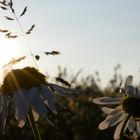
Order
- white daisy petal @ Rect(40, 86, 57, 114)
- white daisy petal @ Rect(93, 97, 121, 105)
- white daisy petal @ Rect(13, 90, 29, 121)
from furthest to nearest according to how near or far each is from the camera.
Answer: white daisy petal @ Rect(93, 97, 121, 105)
white daisy petal @ Rect(40, 86, 57, 114)
white daisy petal @ Rect(13, 90, 29, 121)

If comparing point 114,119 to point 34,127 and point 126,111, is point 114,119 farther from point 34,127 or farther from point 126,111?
point 34,127

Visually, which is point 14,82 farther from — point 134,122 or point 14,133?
point 14,133

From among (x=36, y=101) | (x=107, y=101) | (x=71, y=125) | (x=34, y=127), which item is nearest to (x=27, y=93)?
(x=36, y=101)

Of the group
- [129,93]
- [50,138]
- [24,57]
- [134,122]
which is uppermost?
[24,57]

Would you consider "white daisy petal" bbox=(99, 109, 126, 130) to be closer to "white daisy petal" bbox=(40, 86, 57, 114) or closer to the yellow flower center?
the yellow flower center

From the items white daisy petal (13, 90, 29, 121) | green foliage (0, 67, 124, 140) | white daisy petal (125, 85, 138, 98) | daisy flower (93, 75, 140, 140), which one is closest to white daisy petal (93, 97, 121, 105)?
daisy flower (93, 75, 140, 140)

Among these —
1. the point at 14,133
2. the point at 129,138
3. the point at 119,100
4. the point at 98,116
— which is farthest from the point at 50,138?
the point at 129,138

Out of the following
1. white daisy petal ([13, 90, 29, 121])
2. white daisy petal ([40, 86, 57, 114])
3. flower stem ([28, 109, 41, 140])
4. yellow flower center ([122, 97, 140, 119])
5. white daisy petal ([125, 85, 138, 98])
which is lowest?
yellow flower center ([122, 97, 140, 119])

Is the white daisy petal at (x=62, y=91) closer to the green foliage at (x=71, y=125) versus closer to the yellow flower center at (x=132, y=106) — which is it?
the yellow flower center at (x=132, y=106)
